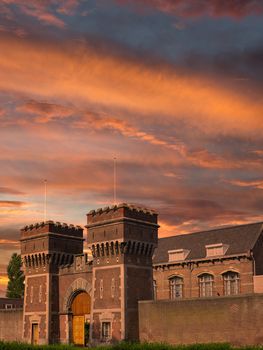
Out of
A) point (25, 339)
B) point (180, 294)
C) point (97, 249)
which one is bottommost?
Answer: point (25, 339)

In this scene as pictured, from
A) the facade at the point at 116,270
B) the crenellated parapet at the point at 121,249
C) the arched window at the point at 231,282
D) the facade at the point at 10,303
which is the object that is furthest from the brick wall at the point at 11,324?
the arched window at the point at 231,282

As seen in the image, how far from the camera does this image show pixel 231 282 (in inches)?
2557

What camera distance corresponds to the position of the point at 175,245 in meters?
75.2

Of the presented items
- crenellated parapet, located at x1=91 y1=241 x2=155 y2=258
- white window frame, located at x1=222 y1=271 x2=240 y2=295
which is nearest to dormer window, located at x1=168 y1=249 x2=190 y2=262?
white window frame, located at x1=222 y1=271 x2=240 y2=295

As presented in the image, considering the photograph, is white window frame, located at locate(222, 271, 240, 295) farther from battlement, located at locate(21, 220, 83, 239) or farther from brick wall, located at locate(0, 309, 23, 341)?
brick wall, located at locate(0, 309, 23, 341)

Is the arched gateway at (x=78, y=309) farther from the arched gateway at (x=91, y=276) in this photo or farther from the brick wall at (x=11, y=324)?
the brick wall at (x=11, y=324)

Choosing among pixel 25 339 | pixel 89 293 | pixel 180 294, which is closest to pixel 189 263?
pixel 180 294

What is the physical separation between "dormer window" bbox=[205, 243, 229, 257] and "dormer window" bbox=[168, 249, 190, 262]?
12.6 ft

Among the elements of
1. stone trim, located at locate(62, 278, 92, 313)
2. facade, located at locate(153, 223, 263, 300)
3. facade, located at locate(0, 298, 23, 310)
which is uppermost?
facade, located at locate(153, 223, 263, 300)

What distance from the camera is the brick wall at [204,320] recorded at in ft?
149

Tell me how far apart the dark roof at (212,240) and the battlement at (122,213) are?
13.6m

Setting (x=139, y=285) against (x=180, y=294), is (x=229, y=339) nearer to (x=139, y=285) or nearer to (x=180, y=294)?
(x=139, y=285)

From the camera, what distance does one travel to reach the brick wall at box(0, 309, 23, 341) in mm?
67125

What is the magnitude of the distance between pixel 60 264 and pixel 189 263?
15745 mm
